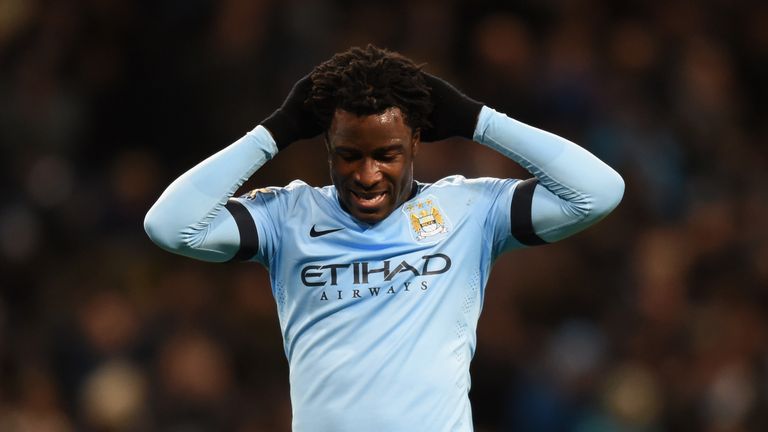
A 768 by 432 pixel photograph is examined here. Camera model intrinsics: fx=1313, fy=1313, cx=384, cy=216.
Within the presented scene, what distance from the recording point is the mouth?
3680 millimetres

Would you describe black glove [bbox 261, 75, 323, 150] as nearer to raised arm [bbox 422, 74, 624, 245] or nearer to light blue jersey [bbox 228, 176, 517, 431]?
light blue jersey [bbox 228, 176, 517, 431]

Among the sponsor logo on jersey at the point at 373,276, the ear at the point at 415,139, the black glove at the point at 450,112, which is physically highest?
the black glove at the point at 450,112

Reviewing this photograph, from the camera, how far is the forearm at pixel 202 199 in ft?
11.9

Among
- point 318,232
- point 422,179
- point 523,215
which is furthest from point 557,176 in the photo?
point 422,179

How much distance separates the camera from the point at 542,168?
3.72 m

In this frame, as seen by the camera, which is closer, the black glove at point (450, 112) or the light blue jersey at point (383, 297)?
the light blue jersey at point (383, 297)

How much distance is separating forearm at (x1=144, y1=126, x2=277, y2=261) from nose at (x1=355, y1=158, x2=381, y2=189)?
0.91 feet

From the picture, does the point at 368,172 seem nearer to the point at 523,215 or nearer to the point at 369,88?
the point at 369,88

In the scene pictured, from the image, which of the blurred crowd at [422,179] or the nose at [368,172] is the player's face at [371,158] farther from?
the blurred crowd at [422,179]

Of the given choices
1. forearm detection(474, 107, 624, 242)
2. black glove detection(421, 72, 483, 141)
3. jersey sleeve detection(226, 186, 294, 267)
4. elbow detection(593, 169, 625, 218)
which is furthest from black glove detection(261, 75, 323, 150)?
elbow detection(593, 169, 625, 218)

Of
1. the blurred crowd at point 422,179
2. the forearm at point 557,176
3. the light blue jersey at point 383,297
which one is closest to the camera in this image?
the light blue jersey at point 383,297

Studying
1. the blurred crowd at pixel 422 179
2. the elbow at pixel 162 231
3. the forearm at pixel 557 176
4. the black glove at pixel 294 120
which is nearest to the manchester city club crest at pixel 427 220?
Result: the forearm at pixel 557 176
